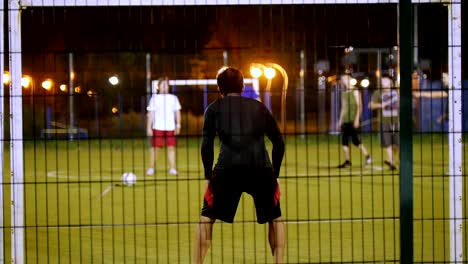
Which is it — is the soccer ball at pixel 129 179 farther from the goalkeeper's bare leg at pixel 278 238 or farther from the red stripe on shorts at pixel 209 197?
the goalkeeper's bare leg at pixel 278 238

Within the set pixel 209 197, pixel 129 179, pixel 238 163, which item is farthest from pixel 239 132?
pixel 129 179

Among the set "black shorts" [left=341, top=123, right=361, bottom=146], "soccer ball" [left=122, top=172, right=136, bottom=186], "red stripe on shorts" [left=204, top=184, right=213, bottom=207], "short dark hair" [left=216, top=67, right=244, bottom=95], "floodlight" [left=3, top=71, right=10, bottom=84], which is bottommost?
"soccer ball" [left=122, top=172, right=136, bottom=186]

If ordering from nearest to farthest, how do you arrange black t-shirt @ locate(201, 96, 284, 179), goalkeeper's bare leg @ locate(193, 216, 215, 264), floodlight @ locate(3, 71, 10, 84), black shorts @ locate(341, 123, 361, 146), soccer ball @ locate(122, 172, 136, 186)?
black t-shirt @ locate(201, 96, 284, 179)
goalkeeper's bare leg @ locate(193, 216, 215, 264)
floodlight @ locate(3, 71, 10, 84)
soccer ball @ locate(122, 172, 136, 186)
black shorts @ locate(341, 123, 361, 146)

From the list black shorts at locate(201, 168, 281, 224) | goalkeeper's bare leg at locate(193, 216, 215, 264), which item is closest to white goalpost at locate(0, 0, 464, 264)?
black shorts at locate(201, 168, 281, 224)

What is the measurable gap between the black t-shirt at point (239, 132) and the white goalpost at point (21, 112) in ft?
1.88

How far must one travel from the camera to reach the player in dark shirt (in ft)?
22.6

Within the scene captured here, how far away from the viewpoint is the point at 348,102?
18078 millimetres

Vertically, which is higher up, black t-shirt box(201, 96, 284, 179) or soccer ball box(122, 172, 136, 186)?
black t-shirt box(201, 96, 284, 179)

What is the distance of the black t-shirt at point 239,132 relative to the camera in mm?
6883

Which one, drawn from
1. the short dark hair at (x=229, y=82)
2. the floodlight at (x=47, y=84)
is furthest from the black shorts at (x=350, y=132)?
the short dark hair at (x=229, y=82)

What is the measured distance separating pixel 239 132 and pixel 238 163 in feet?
0.77

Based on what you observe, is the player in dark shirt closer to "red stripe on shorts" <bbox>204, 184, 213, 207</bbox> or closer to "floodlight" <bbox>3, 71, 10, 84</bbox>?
"red stripe on shorts" <bbox>204, 184, 213, 207</bbox>

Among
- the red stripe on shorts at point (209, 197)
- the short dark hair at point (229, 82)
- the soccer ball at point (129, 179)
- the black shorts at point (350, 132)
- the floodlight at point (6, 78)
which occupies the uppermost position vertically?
the floodlight at point (6, 78)

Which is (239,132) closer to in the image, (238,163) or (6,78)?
(238,163)
